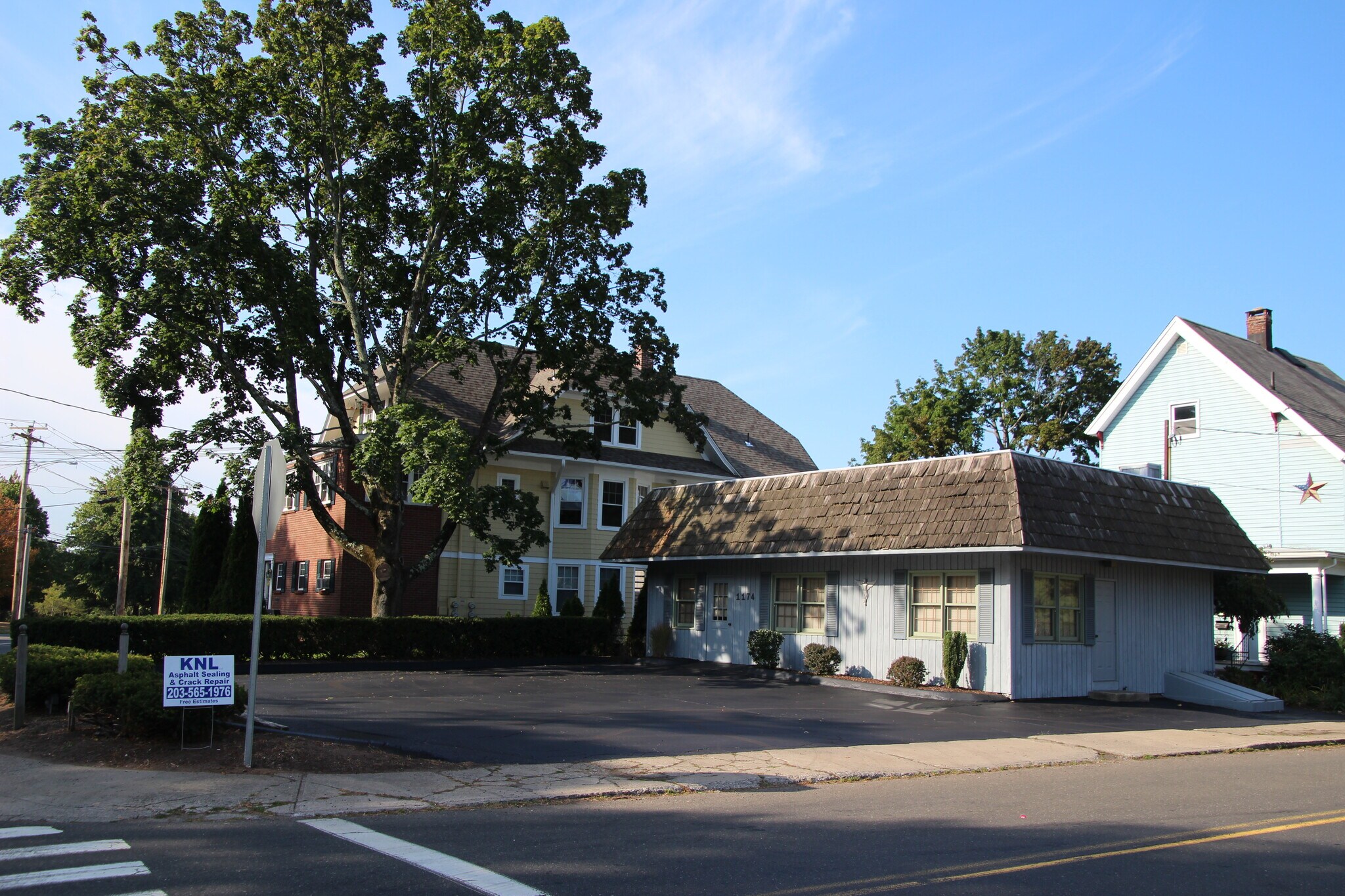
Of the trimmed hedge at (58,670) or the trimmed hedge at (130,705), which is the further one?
the trimmed hedge at (58,670)

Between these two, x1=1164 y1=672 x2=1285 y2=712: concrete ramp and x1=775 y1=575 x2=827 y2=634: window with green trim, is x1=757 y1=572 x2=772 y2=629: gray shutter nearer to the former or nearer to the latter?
x1=775 y1=575 x2=827 y2=634: window with green trim

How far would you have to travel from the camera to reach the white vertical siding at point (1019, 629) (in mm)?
19969

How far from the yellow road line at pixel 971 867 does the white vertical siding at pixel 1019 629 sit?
10704 mm

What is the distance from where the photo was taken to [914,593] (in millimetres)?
21734

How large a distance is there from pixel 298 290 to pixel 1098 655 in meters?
19.5

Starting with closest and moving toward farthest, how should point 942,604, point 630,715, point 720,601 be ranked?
point 630,715 → point 942,604 → point 720,601

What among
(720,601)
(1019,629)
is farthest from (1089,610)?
(720,601)

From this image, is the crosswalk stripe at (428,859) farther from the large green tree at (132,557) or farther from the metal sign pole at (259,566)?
the large green tree at (132,557)

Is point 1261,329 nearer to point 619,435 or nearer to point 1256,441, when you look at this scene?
point 1256,441

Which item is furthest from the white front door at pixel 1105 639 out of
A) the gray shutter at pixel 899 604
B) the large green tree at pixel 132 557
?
the large green tree at pixel 132 557

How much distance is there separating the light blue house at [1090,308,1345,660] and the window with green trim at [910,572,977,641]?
1131cm

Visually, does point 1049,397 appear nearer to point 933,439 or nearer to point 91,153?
point 933,439

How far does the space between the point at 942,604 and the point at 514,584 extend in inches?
708

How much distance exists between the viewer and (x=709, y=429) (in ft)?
135
